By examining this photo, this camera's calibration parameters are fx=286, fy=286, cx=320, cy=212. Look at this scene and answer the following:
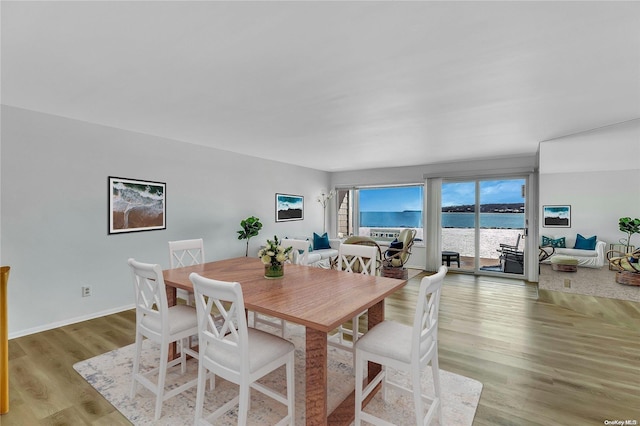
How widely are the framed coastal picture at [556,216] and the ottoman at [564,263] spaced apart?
18.1 inches

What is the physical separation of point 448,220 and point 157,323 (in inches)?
237

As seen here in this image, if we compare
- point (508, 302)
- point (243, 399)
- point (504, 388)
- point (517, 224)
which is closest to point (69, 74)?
point (243, 399)

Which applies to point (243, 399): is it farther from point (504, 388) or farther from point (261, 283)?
point (504, 388)

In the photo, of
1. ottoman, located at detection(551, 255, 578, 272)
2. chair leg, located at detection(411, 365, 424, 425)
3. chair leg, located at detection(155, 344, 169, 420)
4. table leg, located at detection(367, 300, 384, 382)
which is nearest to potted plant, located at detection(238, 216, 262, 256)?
chair leg, located at detection(155, 344, 169, 420)

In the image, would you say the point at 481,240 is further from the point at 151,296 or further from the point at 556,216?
the point at 151,296

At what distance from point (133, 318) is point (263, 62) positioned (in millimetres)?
3479

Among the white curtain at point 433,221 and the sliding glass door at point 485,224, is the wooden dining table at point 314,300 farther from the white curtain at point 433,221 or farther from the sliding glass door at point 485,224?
the sliding glass door at point 485,224

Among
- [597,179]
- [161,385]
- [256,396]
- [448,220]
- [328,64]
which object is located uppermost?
[328,64]

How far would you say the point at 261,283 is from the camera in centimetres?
230

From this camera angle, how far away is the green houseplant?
3.31m

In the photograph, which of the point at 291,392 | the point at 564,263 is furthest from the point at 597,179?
the point at 291,392

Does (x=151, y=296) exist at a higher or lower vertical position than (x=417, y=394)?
higher

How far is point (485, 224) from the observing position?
19.9ft

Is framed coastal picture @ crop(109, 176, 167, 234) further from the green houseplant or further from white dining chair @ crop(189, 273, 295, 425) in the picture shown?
the green houseplant
